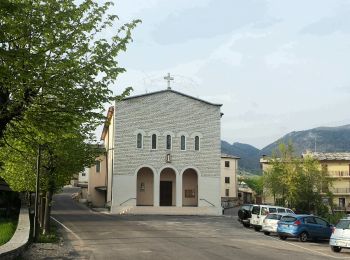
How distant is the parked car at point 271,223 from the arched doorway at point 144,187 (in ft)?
83.6

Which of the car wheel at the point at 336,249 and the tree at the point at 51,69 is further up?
A: the tree at the point at 51,69

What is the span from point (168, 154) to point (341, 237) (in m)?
33.7

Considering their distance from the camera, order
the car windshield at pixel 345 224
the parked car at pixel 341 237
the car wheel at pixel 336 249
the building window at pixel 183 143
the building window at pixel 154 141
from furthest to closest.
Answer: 1. the building window at pixel 183 143
2. the building window at pixel 154 141
3. the car wheel at pixel 336 249
4. the car windshield at pixel 345 224
5. the parked car at pixel 341 237

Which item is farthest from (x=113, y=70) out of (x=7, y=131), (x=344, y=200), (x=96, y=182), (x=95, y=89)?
(x=344, y=200)

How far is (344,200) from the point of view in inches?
3022

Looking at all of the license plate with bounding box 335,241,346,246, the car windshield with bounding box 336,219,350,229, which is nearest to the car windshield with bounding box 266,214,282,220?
the car windshield with bounding box 336,219,350,229

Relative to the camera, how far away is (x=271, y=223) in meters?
28.8

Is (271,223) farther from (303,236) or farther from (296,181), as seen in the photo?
(296,181)

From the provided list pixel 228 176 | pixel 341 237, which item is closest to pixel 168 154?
pixel 341 237

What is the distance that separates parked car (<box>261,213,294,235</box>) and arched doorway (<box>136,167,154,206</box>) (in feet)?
83.6

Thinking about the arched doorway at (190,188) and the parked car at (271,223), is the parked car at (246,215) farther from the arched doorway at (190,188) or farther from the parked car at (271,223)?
the arched doorway at (190,188)

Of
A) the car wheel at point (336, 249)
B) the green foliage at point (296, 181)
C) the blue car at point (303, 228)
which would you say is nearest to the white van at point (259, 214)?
the blue car at point (303, 228)

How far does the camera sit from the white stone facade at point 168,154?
2037 inches

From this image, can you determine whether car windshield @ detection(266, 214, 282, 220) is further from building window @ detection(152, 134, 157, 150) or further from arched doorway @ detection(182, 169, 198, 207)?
arched doorway @ detection(182, 169, 198, 207)
